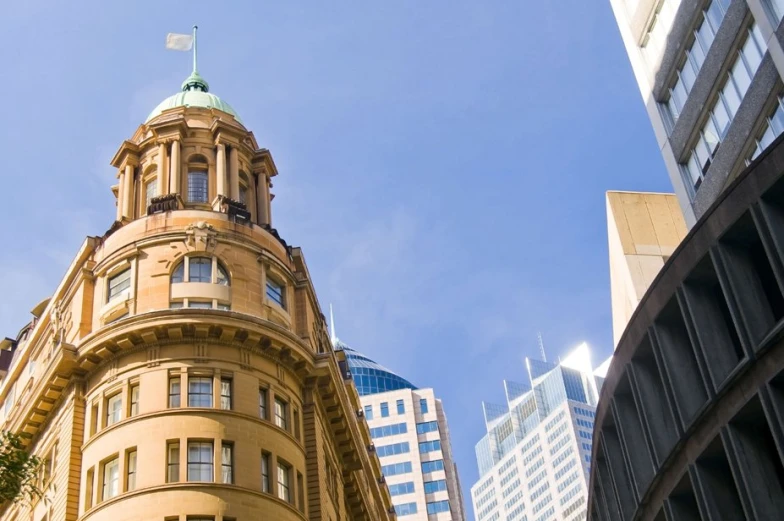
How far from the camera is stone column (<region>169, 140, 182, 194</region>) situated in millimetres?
61900

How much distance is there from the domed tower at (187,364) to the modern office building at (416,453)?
A: 108710 millimetres

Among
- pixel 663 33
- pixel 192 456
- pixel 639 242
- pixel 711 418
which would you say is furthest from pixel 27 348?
pixel 711 418

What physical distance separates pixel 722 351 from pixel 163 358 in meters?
28.0

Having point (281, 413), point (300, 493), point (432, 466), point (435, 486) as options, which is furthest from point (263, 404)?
point (432, 466)

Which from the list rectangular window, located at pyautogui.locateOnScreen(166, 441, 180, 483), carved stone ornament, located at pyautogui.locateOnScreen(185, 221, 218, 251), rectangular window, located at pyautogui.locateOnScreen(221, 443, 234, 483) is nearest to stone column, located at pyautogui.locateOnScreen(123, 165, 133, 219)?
carved stone ornament, located at pyautogui.locateOnScreen(185, 221, 218, 251)

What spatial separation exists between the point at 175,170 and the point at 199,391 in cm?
1616

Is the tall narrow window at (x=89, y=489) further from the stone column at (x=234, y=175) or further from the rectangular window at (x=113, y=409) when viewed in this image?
the stone column at (x=234, y=175)

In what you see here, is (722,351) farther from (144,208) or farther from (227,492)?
(144,208)

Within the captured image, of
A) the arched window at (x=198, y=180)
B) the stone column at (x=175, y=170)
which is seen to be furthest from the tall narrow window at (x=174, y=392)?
the arched window at (x=198, y=180)

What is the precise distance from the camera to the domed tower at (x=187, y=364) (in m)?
49.0

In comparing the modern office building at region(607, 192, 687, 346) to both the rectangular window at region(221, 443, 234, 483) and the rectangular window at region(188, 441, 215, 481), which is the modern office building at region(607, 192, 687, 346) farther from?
the rectangular window at region(188, 441, 215, 481)

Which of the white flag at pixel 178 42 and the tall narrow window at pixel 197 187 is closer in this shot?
the tall narrow window at pixel 197 187

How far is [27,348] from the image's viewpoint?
66188 mm

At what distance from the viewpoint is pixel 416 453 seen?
179250 millimetres
